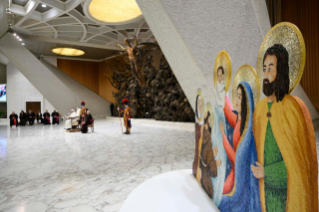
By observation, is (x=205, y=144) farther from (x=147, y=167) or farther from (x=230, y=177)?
(x=147, y=167)

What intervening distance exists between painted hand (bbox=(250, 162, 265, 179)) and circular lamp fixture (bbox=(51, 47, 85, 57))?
21004mm

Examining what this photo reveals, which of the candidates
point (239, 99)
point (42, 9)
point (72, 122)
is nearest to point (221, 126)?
point (239, 99)

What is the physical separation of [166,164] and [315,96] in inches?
256

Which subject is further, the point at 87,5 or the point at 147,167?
the point at 87,5

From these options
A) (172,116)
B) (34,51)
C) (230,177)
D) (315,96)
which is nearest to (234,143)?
(230,177)

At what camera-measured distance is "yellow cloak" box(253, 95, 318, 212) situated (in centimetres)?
97

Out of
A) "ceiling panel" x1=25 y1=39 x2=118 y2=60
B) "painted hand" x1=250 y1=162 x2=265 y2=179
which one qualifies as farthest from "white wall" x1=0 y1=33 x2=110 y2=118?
"painted hand" x1=250 y1=162 x2=265 y2=179

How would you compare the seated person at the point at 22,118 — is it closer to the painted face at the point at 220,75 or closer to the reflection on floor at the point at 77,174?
the reflection on floor at the point at 77,174

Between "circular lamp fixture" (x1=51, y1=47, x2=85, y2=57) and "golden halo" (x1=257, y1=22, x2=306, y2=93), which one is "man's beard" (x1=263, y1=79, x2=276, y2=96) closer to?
"golden halo" (x1=257, y1=22, x2=306, y2=93)

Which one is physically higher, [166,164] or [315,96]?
[315,96]

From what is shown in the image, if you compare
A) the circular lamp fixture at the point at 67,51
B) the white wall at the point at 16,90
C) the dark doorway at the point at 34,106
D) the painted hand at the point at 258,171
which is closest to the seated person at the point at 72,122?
the painted hand at the point at 258,171

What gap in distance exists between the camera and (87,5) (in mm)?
11609

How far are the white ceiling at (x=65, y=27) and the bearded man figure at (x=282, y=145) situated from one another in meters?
12.3

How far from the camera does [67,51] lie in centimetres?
2064
